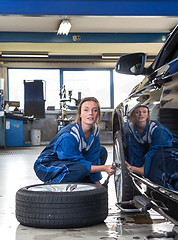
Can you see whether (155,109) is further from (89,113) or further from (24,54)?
(24,54)

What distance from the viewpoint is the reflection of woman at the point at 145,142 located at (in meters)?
1.51

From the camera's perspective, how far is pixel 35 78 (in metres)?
13.4

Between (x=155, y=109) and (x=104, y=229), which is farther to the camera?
(x=104, y=229)

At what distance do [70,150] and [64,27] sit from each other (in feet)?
23.6

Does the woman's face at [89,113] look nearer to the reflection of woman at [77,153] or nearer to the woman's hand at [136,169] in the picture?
the reflection of woman at [77,153]

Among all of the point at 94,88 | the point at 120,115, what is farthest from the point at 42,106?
the point at 120,115

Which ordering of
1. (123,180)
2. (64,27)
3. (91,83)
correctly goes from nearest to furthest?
(123,180) < (64,27) < (91,83)

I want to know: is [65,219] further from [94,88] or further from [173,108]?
[94,88]

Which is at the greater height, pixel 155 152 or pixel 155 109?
pixel 155 109

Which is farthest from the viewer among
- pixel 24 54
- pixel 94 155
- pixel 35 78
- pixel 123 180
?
pixel 35 78

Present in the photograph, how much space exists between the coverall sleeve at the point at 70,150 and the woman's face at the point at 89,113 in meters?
0.18

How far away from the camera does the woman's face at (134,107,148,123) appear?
5.62 feet

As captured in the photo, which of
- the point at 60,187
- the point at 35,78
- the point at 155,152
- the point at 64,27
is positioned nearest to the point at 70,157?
the point at 60,187

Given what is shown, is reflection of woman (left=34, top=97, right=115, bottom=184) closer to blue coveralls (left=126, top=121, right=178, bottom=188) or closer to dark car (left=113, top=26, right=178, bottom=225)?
dark car (left=113, top=26, right=178, bottom=225)
